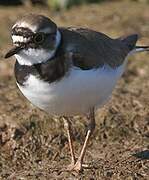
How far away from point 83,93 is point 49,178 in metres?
0.82

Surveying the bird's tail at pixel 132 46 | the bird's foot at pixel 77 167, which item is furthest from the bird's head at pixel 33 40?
the bird's tail at pixel 132 46

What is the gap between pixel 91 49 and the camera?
4742 mm

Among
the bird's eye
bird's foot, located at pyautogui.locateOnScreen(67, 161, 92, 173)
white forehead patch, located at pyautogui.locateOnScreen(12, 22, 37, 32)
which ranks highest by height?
white forehead patch, located at pyautogui.locateOnScreen(12, 22, 37, 32)

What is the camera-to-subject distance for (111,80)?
4.77m

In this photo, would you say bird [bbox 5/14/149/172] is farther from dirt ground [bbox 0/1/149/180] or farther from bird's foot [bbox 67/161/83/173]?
dirt ground [bbox 0/1/149/180]

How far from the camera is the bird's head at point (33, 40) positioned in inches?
165

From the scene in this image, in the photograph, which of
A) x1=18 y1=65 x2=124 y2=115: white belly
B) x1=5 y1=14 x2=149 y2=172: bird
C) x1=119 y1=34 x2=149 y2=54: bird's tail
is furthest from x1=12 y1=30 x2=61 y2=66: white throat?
x1=119 y1=34 x2=149 y2=54: bird's tail

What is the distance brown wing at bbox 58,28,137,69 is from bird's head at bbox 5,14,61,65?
18 cm

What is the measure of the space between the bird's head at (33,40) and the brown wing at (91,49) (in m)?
0.18

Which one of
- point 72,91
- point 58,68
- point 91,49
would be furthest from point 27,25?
point 91,49

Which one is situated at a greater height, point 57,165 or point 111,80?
Result: point 111,80

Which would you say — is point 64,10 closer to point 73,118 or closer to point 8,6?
point 8,6

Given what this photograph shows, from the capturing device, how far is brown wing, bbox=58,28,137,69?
4473 mm

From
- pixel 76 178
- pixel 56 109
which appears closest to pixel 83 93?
pixel 56 109
